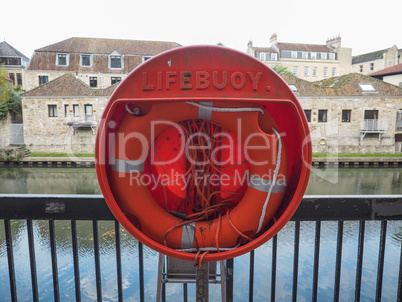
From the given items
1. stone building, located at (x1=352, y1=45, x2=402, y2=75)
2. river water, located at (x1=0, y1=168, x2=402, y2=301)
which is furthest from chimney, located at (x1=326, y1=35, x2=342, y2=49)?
river water, located at (x1=0, y1=168, x2=402, y2=301)

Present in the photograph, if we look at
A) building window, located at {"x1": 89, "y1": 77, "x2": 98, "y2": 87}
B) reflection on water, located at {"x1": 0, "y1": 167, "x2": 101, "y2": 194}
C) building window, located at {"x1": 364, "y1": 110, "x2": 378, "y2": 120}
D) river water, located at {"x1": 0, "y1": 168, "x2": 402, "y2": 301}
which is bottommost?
reflection on water, located at {"x1": 0, "y1": 167, "x2": 101, "y2": 194}

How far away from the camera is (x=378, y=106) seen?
44.4 ft

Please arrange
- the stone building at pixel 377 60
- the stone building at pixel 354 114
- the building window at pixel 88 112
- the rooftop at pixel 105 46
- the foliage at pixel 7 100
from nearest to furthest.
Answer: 1. the stone building at pixel 354 114
2. the building window at pixel 88 112
3. the foliage at pixel 7 100
4. the rooftop at pixel 105 46
5. the stone building at pixel 377 60

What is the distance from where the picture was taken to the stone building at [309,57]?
83.9 feet

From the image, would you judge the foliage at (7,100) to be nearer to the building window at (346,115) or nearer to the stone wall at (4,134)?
the stone wall at (4,134)

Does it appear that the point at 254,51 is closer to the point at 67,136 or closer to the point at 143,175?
the point at 67,136

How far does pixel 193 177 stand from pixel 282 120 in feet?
1.00

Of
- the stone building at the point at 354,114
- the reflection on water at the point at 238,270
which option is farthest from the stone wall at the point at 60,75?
the reflection on water at the point at 238,270

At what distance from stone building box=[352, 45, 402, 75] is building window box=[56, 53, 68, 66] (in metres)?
24.6

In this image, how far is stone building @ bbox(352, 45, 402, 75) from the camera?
23844 millimetres

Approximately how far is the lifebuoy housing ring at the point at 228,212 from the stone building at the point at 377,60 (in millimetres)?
28855

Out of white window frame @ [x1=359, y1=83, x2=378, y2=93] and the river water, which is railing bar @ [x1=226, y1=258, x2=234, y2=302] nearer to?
the river water

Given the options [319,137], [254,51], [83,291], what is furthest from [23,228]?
[254,51]

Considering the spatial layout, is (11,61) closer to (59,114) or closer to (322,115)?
(59,114)
